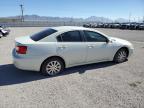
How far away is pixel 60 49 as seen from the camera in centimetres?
575

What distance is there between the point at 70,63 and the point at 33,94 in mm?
1975

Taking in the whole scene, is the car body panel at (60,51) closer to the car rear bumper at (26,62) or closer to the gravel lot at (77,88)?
the car rear bumper at (26,62)

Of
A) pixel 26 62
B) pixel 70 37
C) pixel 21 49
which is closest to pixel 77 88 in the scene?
pixel 26 62

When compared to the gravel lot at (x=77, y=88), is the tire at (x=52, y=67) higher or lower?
higher

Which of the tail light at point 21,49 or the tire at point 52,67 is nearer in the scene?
the tail light at point 21,49

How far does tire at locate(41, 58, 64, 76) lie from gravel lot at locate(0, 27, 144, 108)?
0.21 meters

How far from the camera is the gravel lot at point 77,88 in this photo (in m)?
4.11

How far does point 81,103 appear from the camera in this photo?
4090mm

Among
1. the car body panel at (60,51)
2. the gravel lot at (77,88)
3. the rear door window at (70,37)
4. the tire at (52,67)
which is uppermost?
the rear door window at (70,37)

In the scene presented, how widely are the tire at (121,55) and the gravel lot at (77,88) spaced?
1.84ft

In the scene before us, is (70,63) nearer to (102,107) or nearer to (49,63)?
(49,63)

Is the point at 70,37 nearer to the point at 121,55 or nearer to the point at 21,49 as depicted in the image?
the point at 21,49

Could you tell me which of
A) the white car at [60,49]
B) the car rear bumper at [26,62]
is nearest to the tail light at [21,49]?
the white car at [60,49]

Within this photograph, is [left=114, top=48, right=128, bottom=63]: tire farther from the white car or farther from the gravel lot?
the gravel lot
